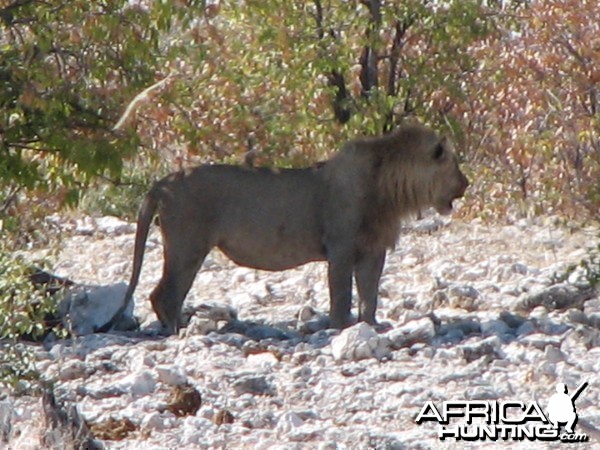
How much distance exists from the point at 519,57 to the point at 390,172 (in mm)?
4706

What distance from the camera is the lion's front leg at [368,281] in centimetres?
1240

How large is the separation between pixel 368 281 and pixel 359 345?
69.1 inches

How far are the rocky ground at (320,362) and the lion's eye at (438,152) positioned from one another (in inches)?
42.0

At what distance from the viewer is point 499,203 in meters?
17.1

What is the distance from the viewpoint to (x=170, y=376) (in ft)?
32.7

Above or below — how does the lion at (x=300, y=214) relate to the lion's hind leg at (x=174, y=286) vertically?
above

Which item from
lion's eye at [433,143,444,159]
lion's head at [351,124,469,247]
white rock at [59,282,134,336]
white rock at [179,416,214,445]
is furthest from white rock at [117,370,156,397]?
lion's eye at [433,143,444,159]

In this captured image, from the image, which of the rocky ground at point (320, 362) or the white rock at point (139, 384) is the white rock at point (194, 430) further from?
the white rock at point (139, 384)

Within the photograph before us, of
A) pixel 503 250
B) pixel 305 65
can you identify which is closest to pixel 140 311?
pixel 305 65

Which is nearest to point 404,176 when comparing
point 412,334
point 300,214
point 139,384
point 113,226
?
point 300,214

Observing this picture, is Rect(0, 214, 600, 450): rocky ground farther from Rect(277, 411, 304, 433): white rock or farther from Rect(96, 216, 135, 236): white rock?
Rect(96, 216, 135, 236): white rock

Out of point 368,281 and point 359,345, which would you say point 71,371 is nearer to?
point 359,345

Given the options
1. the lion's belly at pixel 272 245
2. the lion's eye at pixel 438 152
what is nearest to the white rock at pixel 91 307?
the lion's belly at pixel 272 245

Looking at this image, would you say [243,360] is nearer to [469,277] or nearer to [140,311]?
[140,311]
